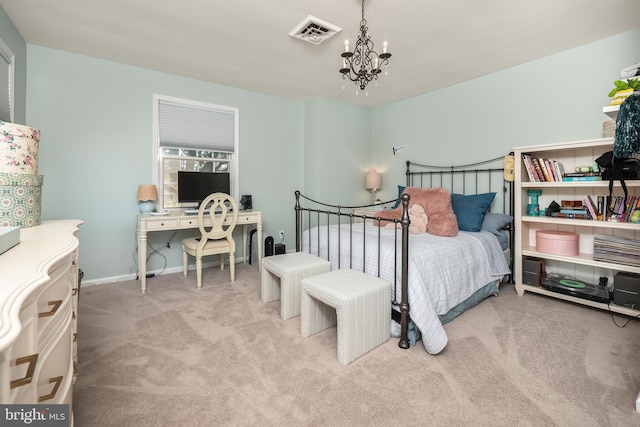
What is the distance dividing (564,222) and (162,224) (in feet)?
12.3

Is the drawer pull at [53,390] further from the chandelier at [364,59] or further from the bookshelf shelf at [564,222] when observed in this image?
the bookshelf shelf at [564,222]

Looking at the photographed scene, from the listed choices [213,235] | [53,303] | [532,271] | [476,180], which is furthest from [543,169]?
[53,303]

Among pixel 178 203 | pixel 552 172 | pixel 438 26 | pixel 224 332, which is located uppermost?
pixel 438 26

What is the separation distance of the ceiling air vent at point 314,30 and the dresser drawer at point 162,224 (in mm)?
2124

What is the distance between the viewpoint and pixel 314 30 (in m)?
2.46

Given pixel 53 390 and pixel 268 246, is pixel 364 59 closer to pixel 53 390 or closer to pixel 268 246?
pixel 268 246

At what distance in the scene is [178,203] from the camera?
359 centimetres

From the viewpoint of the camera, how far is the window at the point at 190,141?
3.47 metres

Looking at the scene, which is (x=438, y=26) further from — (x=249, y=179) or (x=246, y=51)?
(x=249, y=179)

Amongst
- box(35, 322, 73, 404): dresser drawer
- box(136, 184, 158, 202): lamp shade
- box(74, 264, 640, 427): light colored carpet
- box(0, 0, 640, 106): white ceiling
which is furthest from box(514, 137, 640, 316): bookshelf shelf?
box(136, 184, 158, 202): lamp shade

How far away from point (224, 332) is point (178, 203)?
6.59 feet

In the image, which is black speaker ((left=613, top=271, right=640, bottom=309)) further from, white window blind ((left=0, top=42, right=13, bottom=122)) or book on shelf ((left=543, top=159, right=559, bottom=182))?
white window blind ((left=0, top=42, right=13, bottom=122))

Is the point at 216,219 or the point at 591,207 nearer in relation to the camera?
the point at 591,207

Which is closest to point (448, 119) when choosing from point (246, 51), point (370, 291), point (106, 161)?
point (246, 51)
